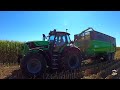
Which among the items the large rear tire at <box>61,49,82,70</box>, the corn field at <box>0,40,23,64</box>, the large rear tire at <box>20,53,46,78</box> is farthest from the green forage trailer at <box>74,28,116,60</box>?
the large rear tire at <box>20,53,46,78</box>

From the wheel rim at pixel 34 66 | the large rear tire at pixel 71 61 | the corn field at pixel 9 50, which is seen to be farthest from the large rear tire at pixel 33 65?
the corn field at pixel 9 50

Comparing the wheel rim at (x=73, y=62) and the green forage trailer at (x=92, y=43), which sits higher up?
the green forage trailer at (x=92, y=43)

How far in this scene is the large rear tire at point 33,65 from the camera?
8234 millimetres

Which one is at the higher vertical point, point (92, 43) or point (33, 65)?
point (92, 43)

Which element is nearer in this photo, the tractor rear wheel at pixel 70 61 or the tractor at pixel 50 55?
the tractor at pixel 50 55

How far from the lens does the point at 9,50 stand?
47.8 feet

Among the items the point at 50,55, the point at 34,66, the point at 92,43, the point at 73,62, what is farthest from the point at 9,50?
the point at 34,66

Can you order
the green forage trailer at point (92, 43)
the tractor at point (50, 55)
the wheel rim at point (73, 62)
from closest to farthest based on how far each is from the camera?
the tractor at point (50, 55), the wheel rim at point (73, 62), the green forage trailer at point (92, 43)

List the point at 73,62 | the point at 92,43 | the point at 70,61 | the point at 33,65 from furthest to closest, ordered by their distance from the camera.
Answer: the point at 92,43, the point at 73,62, the point at 70,61, the point at 33,65

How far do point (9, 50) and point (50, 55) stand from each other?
613cm

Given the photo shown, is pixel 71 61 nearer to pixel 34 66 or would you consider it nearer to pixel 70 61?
pixel 70 61

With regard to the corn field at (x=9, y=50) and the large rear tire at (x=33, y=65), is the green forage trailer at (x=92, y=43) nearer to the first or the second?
the corn field at (x=9, y=50)
